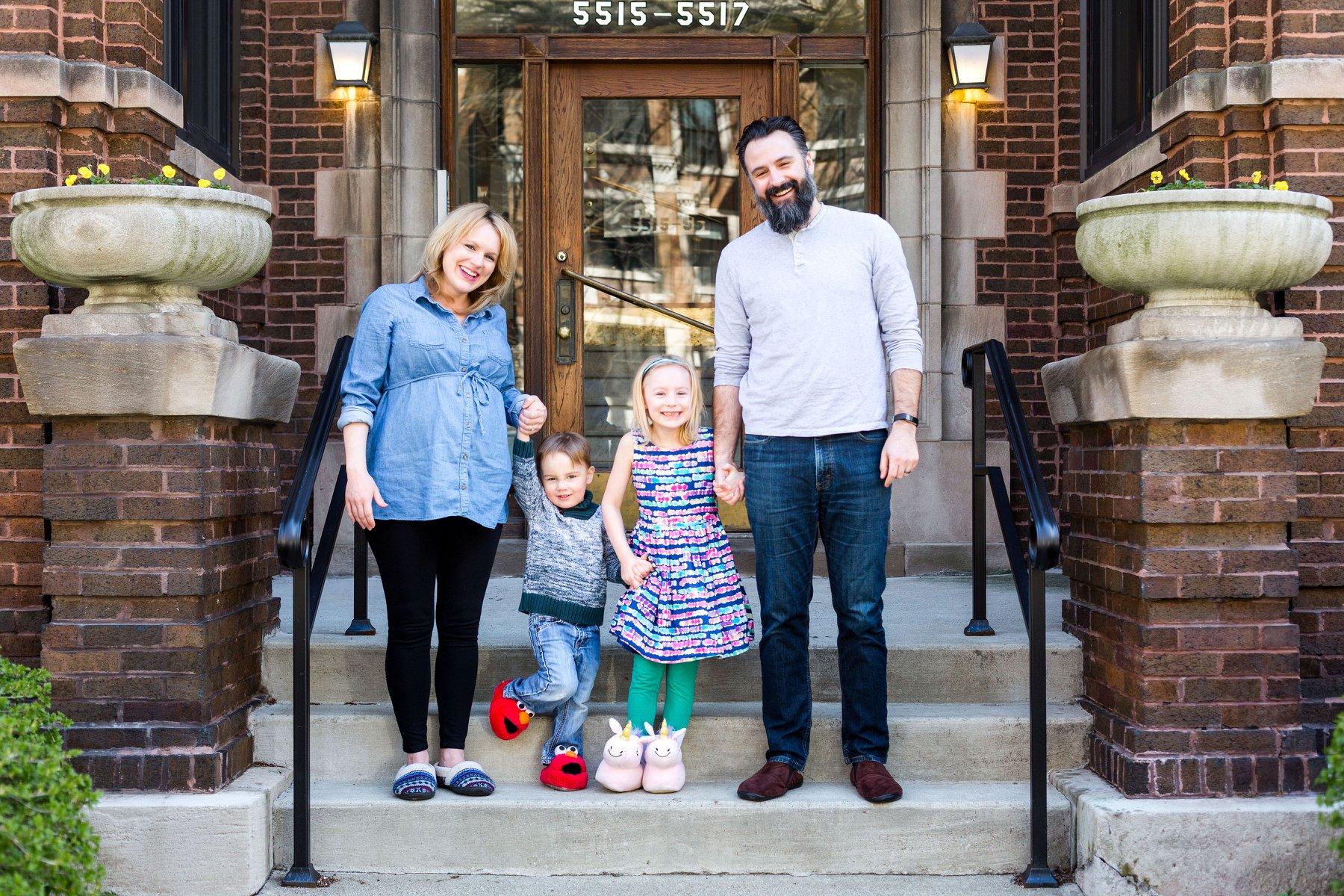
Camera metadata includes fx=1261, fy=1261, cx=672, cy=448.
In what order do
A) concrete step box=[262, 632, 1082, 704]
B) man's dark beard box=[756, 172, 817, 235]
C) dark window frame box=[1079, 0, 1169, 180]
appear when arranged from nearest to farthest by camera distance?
1. man's dark beard box=[756, 172, 817, 235]
2. concrete step box=[262, 632, 1082, 704]
3. dark window frame box=[1079, 0, 1169, 180]

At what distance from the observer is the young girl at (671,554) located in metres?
3.57

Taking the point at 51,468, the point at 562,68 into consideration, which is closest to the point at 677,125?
the point at 562,68

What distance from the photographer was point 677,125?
6.39 metres

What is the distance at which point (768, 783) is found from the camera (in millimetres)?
3553

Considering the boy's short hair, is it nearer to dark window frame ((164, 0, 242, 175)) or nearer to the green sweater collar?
the green sweater collar

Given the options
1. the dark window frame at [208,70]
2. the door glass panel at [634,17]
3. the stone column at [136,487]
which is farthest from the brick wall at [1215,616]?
the dark window frame at [208,70]

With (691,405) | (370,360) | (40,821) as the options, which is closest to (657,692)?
(691,405)

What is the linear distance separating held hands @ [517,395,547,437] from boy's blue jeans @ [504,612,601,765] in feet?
1.83

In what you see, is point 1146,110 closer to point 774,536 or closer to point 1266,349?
point 1266,349

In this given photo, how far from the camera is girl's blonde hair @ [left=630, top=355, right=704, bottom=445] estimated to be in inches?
141

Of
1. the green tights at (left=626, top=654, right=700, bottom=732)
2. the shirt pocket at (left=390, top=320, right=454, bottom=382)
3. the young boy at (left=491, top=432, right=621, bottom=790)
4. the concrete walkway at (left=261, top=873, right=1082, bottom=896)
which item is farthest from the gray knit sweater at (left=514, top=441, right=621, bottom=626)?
the concrete walkway at (left=261, top=873, right=1082, bottom=896)

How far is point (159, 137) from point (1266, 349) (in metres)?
3.46

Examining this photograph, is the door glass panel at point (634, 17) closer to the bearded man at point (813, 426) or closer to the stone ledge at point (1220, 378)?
the bearded man at point (813, 426)

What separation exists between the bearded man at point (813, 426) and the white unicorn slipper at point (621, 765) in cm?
31
